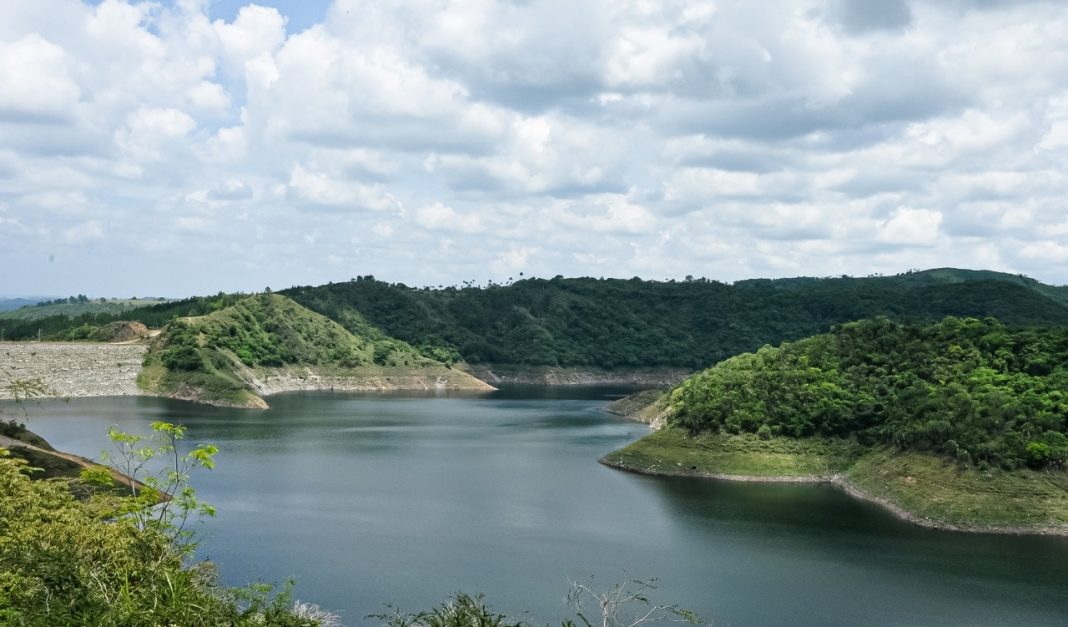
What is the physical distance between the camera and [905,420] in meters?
77.4

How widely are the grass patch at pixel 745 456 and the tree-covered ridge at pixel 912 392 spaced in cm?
129

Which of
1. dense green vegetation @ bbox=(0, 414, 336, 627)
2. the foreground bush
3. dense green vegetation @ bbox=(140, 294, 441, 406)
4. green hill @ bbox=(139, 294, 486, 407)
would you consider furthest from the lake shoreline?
dense green vegetation @ bbox=(140, 294, 441, 406)

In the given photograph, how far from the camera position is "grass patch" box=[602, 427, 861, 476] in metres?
80.0

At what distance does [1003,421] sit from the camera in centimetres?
6925

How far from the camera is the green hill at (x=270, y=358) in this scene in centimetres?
14362

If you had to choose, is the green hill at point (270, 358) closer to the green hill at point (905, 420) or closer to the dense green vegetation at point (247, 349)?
the dense green vegetation at point (247, 349)

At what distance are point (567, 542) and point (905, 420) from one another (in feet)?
118

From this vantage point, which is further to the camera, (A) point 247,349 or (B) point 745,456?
(A) point 247,349

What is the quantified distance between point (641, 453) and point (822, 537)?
94.9ft

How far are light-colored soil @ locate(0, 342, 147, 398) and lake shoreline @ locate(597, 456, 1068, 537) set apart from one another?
8670cm

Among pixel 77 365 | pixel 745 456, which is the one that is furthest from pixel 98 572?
pixel 77 365

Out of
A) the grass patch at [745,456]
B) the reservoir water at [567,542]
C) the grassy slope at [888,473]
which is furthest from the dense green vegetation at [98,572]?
the grass patch at [745,456]

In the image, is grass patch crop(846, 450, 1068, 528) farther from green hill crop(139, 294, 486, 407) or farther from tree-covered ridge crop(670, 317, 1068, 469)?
green hill crop(139, 294, 486, 407)

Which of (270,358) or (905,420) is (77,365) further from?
(905,420)
